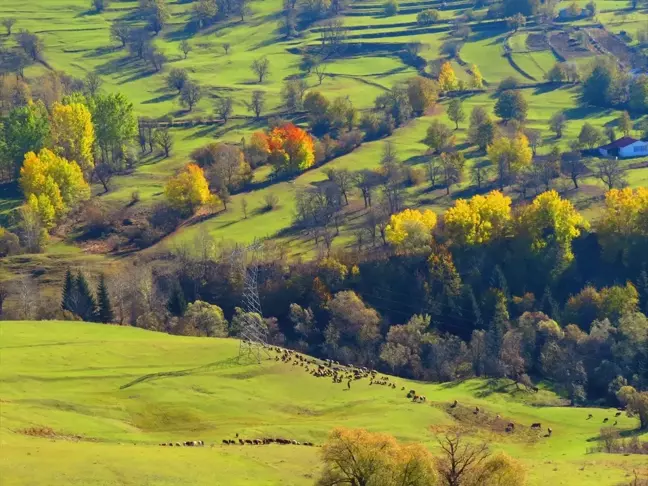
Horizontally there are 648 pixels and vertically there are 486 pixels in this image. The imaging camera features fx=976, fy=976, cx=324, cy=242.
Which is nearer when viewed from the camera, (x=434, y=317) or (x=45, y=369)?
(x=45, y=369)

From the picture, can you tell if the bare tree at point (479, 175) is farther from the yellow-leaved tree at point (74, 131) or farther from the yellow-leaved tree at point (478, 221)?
the yellow-leaved tree at point (74, 131)

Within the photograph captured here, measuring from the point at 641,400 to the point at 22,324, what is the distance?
6643 centimetres

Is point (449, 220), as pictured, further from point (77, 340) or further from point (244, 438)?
point (244, 438)

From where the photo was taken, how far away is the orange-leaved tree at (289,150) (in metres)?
183

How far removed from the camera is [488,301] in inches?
5330

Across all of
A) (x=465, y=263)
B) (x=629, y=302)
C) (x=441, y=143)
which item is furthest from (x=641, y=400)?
(x=441, y=143)

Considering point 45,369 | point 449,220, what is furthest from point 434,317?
point 45,369

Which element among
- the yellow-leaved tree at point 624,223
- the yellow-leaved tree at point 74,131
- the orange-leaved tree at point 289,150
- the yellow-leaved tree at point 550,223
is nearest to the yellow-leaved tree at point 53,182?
the yellow-leaved tree at point 74,131

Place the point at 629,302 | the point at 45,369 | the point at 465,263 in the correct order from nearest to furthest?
the point at 45,369, the point at 629,302, the point at 465,263

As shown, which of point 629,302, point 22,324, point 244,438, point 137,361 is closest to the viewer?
point 244,438

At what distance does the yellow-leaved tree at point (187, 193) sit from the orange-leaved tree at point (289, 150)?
61.9 feet

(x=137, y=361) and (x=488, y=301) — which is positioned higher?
(x=137, y=361)

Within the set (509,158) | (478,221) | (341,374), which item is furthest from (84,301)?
(509,158)

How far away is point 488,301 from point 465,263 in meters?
8.32
